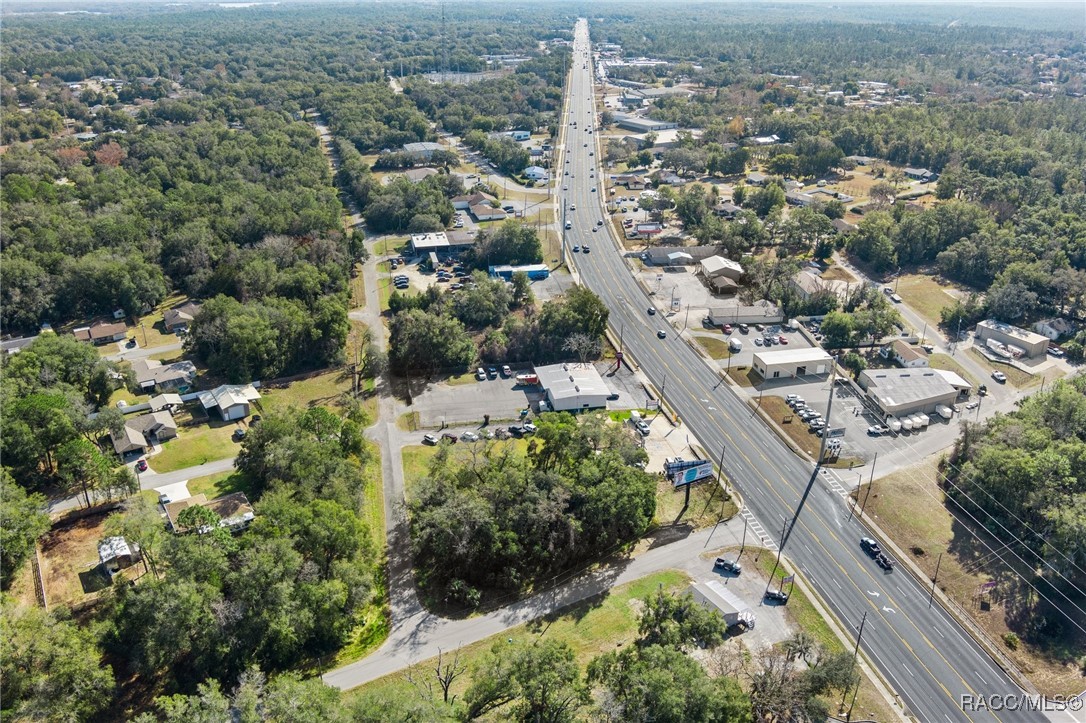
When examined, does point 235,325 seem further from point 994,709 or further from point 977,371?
point 977,371

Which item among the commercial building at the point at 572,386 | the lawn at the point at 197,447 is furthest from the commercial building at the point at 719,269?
the lawn at the point at 197,447

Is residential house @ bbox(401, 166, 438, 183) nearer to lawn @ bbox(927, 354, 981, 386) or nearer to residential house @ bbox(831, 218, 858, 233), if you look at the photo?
residential house @ bbox(831, 218, 858, 233)

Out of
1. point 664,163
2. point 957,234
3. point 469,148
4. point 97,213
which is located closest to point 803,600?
point 957,234

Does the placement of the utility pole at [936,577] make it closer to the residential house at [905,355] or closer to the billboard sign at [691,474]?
the billboard sign at [691,474]

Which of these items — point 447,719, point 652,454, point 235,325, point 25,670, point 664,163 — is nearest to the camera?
point 447,719

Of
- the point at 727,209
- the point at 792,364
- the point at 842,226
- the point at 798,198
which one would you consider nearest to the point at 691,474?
the point at 792,364

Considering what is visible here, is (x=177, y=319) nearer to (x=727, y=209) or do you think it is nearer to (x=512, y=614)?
(x=512, y=614)
